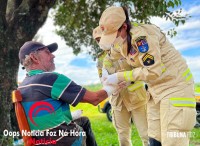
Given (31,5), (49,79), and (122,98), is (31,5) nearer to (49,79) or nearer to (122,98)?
(122,98)

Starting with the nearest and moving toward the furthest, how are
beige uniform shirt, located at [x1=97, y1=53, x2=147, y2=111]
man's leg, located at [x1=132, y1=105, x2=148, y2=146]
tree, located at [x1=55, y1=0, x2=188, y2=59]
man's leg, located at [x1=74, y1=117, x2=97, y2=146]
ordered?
man's leg, located at [x1=74, y1=117, x2=97, y2=146] → beige uniform shirt, located at [x1=97, y1=53, x2=147, y2=111] → man's leg, located at [x1=132, y1=105, x2=148, y2=146] → tree, located at [x1=55, y1=0, x2=188, y2=59]

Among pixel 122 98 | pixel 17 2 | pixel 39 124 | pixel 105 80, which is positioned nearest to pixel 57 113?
pixel 39 124

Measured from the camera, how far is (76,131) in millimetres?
3025

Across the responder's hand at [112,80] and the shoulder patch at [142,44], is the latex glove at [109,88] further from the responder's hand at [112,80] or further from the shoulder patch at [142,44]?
the shoulder patch at [142,44]

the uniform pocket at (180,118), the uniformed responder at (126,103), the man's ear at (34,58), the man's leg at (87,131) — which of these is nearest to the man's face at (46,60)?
the man's ear at (34,58)

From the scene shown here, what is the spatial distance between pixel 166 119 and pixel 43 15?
4.10 metres

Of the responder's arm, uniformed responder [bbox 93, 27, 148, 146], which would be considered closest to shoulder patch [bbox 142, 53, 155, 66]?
the responder's arm

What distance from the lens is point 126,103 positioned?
4.55 meters

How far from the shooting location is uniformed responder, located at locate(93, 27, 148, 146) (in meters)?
4.41

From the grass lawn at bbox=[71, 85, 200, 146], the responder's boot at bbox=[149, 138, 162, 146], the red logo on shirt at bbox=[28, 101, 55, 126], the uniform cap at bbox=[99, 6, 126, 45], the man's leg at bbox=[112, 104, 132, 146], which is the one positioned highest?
the uniform cap at bbox=[99, 6, 126, 45]

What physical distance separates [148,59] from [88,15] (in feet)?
23.7

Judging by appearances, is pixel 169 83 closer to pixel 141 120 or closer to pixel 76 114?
pixel 76 114

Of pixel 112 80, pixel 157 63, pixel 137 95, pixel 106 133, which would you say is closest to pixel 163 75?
pixel 157 63

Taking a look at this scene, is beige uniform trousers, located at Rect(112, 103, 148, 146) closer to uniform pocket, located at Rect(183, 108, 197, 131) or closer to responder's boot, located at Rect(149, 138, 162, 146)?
responder's boot, located at Rect(149, 138, 162, 146)
